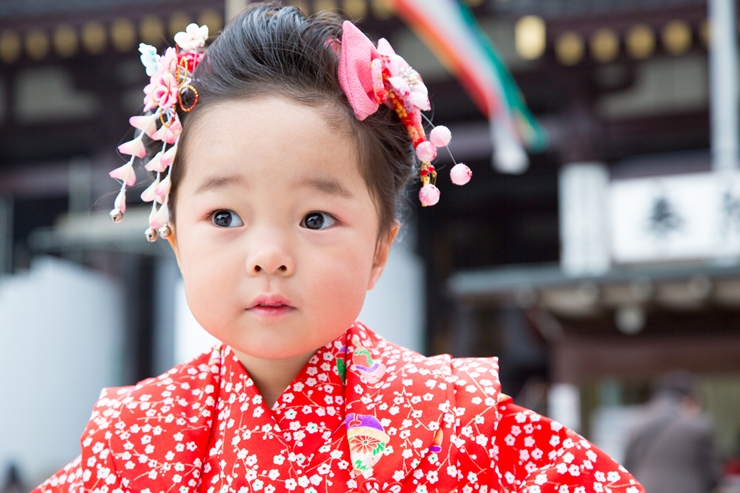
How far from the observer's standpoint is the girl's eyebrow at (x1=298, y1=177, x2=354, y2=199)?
1277 mm

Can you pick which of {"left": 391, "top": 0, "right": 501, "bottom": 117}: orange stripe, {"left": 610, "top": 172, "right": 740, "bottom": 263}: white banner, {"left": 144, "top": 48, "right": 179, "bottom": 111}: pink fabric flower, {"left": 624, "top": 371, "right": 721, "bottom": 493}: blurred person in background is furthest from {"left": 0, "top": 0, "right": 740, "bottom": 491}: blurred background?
{"left": 144, "top": 48, "right": 179, "bottom": 111}: pink fabric flower

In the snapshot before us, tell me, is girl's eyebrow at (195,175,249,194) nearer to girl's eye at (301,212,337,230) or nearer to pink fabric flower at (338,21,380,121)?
girl's eye at (301,212,337,230)

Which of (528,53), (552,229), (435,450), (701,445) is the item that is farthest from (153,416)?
(552,229)

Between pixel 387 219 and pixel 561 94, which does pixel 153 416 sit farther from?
pixel 561 94

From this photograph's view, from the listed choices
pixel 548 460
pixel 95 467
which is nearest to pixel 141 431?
pixel 95 467

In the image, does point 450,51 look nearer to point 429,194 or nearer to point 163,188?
point 429,194

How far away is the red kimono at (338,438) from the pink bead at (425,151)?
1.08ft

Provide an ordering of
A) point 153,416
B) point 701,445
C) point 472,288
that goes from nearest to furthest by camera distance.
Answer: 1. point 153,416
2. point 701,445
3. point 472,288

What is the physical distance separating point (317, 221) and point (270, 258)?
0.11 metres

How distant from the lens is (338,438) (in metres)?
1.34

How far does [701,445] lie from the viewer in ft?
16.0

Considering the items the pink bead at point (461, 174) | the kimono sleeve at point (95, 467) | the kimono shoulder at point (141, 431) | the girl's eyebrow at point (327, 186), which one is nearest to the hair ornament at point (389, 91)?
the pink bead at point (461, 174)

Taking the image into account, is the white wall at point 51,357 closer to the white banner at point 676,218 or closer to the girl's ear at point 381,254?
the white banner at point 676,218

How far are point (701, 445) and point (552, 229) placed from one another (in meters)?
5.48
